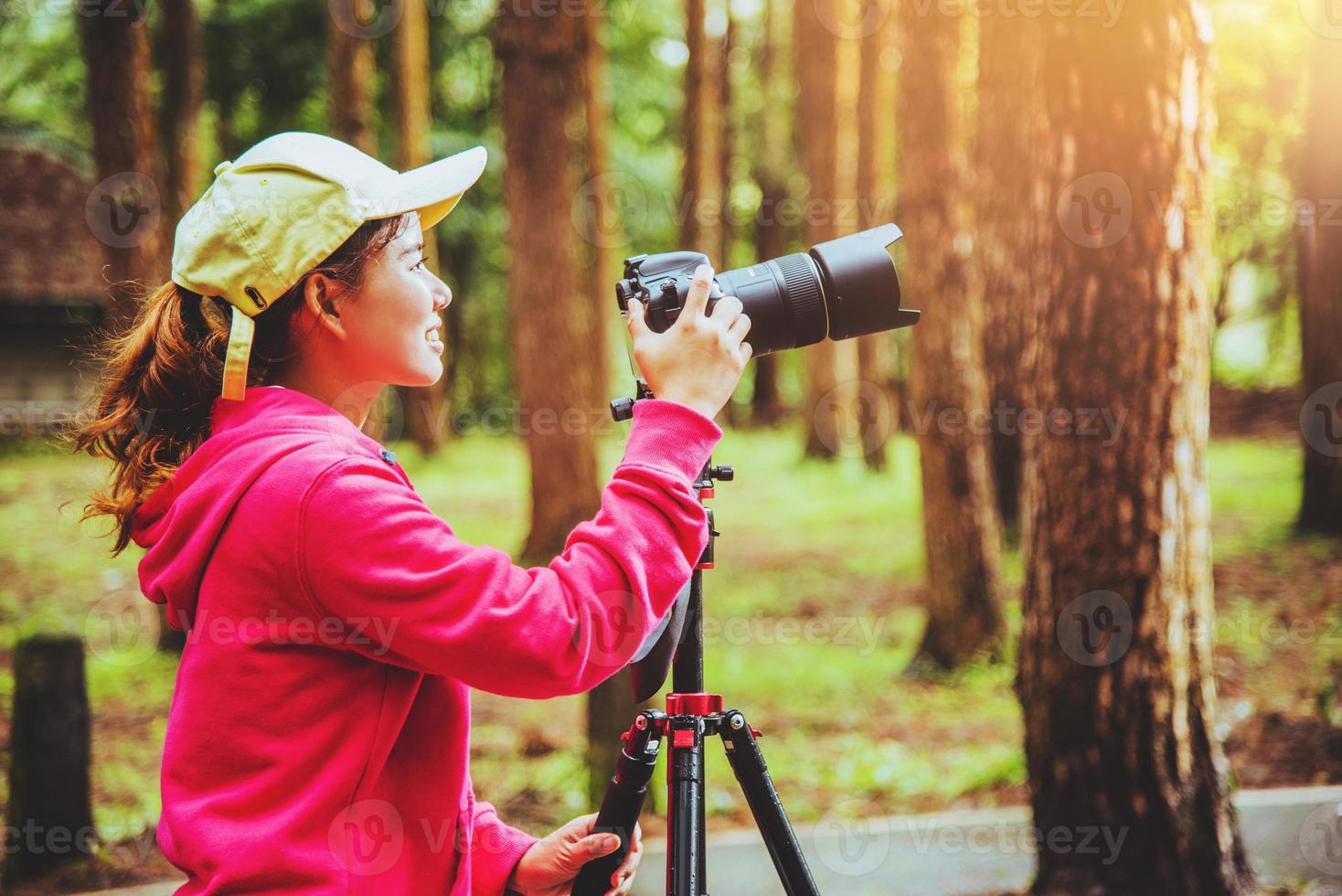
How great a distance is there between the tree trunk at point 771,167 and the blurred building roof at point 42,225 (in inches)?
452

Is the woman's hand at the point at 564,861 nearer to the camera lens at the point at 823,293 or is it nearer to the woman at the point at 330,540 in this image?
the woman at the point at 330,540

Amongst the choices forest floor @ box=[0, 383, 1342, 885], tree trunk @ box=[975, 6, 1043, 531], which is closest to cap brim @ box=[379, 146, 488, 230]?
forest floor @ box=[0, 383, 1342, 885]

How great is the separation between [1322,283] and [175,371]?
8759mm

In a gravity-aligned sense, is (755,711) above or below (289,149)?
below

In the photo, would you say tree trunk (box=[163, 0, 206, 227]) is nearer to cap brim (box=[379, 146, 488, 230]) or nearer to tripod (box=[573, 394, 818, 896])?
cap brim (box=[379, 146, 488, 230])

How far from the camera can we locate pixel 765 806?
185 centimetres

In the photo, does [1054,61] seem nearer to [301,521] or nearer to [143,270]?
[301,521]

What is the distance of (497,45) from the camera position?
7473 millimetres

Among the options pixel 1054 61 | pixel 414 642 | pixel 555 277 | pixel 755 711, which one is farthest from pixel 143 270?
pixel 414 642

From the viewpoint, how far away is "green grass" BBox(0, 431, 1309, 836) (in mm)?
5230

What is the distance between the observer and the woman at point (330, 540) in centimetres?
130

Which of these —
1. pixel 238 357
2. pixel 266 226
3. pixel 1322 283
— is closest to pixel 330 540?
pixel 238 357

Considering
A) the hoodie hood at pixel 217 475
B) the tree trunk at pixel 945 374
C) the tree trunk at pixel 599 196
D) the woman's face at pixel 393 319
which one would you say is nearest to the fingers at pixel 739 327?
the woman's face at pixel 393 319

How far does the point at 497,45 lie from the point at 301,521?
22.3ft
